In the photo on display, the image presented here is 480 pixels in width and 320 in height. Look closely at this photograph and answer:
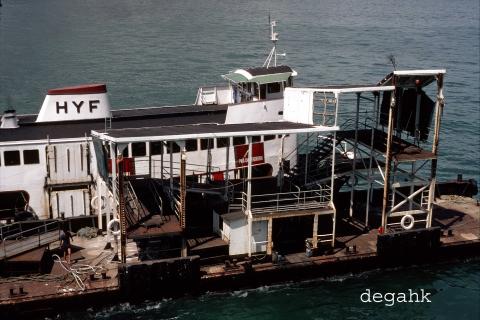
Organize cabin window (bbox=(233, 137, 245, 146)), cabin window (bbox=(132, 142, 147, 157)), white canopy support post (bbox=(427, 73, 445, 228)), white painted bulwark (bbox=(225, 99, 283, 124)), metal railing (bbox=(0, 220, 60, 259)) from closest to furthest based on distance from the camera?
metal railing (bbox=(0, 220, 60, 259))
white canopy support post (bbox=(427, 73, 445, 228))
cabin window (bbox=(132, 142, 147, 157))
cabin window (bbox=(233, 137, 245, 146))
white painted bulwark (bbox=(225, 99, 283, 124))

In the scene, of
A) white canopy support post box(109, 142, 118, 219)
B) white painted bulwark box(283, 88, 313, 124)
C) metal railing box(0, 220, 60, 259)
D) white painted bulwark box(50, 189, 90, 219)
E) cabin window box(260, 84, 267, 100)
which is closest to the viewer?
white canopy support post box(109, 142, 118, 219)

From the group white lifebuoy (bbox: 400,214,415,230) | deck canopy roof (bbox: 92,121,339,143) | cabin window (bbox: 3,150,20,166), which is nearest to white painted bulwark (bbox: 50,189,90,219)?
cabin window (bbox: 3,150,20,166)

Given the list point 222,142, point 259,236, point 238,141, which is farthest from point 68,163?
point 259,236

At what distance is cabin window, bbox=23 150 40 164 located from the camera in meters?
29.9

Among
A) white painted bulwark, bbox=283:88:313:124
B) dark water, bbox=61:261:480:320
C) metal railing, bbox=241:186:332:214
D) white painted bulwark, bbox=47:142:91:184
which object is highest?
white painted bulwark, bbox=283:88:313:124

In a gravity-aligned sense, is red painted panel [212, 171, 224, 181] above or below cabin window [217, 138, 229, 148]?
below

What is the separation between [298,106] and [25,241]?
14331 mm

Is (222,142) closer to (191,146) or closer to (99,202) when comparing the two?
(191,146)

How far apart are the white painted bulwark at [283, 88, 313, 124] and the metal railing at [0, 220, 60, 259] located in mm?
12558

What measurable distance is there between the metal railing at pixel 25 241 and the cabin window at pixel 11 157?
12.6 feet

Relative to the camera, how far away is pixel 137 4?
451 feet

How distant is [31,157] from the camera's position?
98.3 ft

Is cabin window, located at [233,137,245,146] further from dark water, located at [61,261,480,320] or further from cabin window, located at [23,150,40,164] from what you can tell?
cabin window, located at [23,150,40,164]

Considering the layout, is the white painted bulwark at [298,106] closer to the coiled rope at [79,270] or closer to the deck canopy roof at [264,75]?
the deck canopy roof at [264,75]
